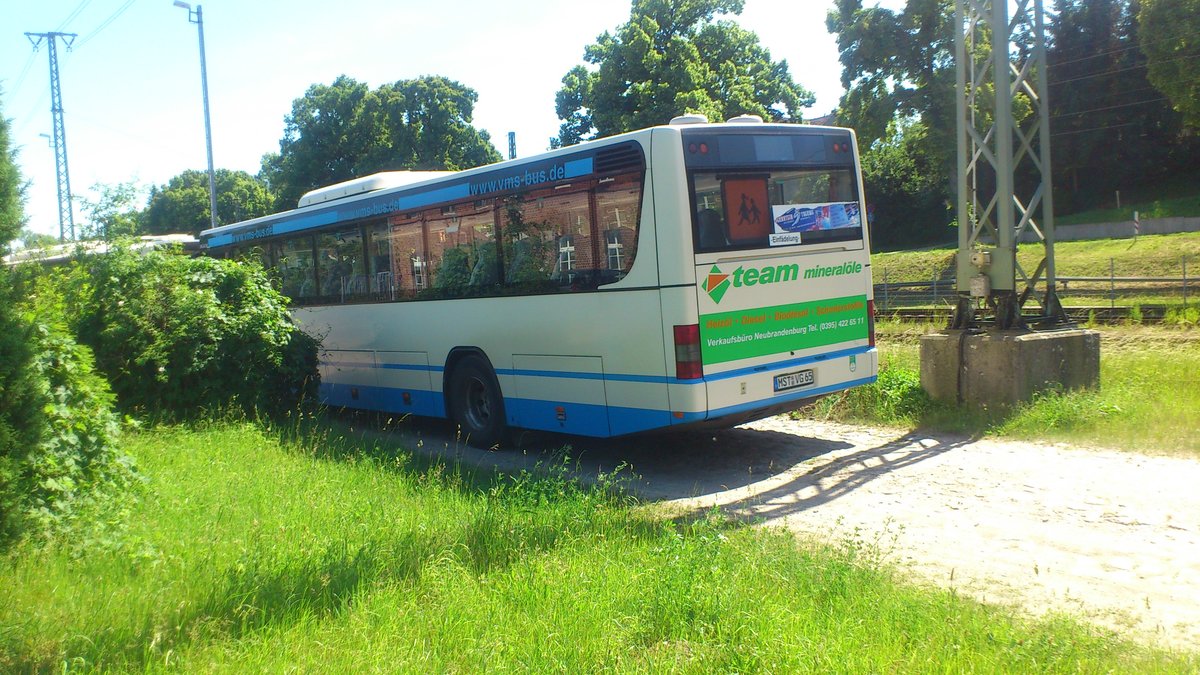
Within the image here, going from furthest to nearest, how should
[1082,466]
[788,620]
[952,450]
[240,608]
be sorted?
1. [952,450]
2. [1082,466]
3. [240,608]
4. [788,620]

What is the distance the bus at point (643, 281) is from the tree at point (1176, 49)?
3530 centimetres

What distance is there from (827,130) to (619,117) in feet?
94.6

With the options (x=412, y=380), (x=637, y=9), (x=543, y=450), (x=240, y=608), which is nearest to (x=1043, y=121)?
(x=543, y=450)

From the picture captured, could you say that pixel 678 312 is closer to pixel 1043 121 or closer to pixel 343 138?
pixel 1043 121

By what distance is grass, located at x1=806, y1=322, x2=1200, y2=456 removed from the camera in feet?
29.9

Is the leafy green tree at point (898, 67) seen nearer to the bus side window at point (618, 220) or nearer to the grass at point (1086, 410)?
the grass at point (1086, 410)

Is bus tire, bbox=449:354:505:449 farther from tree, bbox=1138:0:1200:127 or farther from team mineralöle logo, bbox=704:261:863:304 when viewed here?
tree, bbox=1138:0:1200:127

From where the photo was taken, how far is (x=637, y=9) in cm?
3916

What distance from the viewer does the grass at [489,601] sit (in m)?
4.39

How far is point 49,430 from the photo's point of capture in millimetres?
6211

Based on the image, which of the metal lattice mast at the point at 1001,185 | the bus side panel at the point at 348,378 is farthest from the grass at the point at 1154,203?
the bus side panel at the point at 348,378

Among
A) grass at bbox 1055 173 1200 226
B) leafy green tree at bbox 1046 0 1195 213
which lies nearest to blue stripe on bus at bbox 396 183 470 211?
grass at bbox 1055 173 1200 226

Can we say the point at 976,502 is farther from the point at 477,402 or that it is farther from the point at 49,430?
the point at 49,430

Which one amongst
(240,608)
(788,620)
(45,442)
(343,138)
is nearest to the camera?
(788,620)
